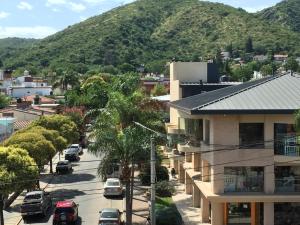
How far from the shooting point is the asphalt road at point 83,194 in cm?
3916

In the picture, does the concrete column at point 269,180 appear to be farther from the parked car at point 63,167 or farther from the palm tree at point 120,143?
the parked car at point 63,167

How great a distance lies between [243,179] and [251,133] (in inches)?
109

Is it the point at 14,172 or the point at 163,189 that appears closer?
the point at 14,172

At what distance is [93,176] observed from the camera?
56.7 m

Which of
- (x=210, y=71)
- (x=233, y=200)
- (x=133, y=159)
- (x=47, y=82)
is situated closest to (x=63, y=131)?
(x=210, y=71)

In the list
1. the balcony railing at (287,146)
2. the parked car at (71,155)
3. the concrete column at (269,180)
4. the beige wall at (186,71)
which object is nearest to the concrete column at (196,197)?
the concrete column at (269,180)

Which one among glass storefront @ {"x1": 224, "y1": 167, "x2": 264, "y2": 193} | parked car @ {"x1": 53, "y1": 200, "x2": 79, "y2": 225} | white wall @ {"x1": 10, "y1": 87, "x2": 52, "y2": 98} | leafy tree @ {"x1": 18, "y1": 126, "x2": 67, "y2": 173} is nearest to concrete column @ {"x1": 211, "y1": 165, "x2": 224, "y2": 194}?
glass storefront @ {"x1": 224, "y1": 167, "x2": 264, "y2": 193}

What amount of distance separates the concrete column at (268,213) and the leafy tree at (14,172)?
14.3m

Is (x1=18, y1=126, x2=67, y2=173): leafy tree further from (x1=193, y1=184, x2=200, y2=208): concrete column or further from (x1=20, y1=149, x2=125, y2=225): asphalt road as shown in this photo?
(x1=193, y1=184, x2=200, y2=208): concrete column

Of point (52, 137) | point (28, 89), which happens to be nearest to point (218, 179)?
point (52, 137)

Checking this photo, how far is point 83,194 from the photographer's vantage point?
→ 4759 centimetres

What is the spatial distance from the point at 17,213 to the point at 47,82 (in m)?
133

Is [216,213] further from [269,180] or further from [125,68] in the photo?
[125,68]

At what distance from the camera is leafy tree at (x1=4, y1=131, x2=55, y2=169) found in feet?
152
